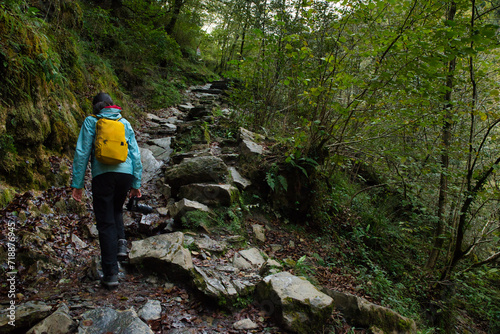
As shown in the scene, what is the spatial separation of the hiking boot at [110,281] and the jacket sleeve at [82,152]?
3.68 feet

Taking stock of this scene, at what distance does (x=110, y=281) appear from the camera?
2.99 m

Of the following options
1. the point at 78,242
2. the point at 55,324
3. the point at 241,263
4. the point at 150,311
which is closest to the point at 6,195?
the point at 78,242

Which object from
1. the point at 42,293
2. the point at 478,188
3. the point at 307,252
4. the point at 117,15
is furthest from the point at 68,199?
the point at 117,15

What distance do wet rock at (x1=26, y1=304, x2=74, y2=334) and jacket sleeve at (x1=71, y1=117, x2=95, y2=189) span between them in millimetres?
1299

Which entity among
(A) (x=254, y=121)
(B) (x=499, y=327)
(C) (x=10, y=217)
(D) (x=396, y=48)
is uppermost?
(D) (x=396, y=48)

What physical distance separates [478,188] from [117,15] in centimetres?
1414

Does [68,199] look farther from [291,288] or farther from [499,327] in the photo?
[499,327]

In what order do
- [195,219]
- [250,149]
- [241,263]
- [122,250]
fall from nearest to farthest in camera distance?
[122,250] → [241,263] → [195,219] → [250,149]

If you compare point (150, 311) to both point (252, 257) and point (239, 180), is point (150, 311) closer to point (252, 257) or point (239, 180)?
point (252, 257)

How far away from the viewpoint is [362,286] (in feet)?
15.1

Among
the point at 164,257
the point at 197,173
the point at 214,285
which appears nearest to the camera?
the point at 214,285

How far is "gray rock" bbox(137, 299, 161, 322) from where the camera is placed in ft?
8.75

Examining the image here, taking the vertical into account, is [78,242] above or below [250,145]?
below

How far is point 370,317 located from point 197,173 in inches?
158
